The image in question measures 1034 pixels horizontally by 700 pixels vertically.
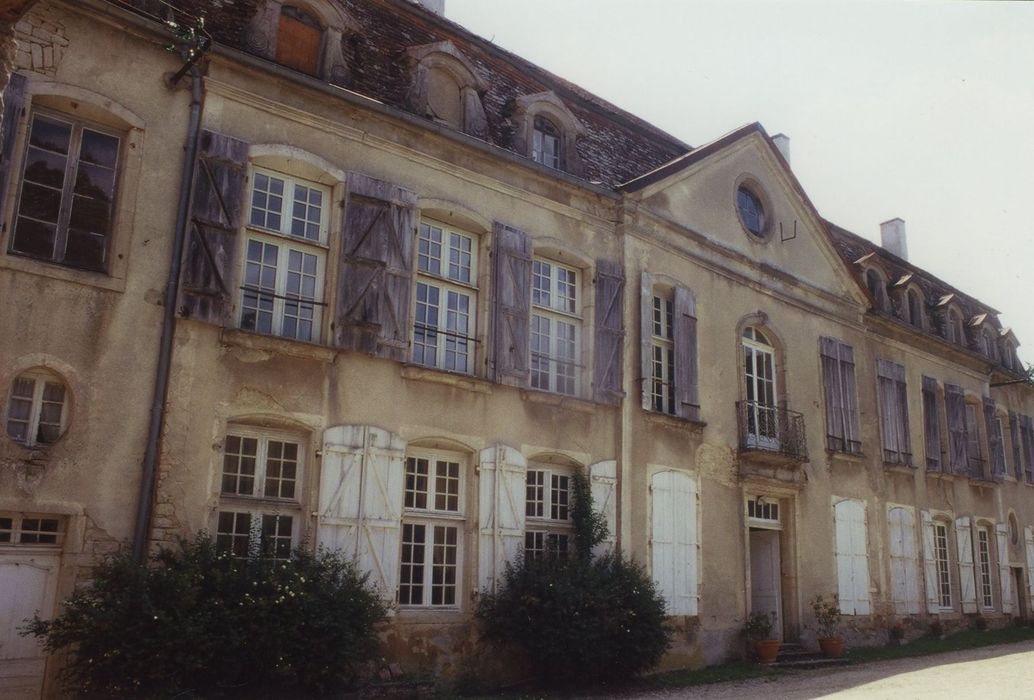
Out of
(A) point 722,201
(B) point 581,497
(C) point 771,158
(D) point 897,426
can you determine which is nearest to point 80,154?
(B) point 581,497

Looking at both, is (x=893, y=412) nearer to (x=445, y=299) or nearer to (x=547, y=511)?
(x=547, y=511)

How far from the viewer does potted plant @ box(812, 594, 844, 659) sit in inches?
626

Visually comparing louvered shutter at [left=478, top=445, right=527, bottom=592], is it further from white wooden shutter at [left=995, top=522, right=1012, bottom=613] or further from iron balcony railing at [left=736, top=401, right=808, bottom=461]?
white wooden shutter at [left=995, top=522, right=1012, bottom=613]

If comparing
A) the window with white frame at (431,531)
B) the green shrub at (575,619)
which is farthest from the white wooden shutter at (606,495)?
the window with white frame at (431,531)

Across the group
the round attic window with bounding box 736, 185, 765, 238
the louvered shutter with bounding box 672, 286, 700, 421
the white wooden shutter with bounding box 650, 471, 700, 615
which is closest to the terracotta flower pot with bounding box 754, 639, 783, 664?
the white wooden shutter with bounding box 650, 471, 700, 615

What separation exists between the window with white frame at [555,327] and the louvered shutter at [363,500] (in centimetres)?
292

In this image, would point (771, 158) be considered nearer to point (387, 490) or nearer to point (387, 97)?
point (387, 97)

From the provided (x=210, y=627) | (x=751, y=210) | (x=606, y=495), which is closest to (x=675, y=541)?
(x=606, y=495)

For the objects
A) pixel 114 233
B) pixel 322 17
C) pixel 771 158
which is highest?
pixel 771 158

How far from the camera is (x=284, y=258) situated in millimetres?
10898

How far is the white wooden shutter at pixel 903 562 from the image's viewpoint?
1891 centimetres

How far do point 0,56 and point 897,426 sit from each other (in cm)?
1917

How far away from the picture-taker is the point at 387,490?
10922mm

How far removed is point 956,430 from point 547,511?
13829 millimetres
